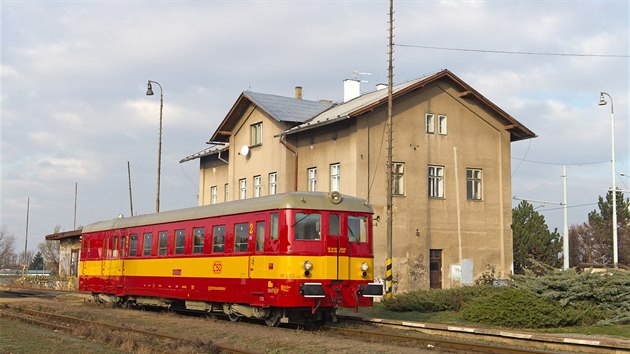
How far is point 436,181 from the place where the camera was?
103ft

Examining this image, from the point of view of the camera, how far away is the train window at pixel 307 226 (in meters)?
16.1

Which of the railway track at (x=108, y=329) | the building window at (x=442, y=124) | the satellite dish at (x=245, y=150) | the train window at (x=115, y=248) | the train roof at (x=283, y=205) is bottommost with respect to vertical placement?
the railway track at (x=108, y=329)

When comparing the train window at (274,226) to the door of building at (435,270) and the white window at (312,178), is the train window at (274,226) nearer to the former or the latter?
the door of building at (435,270)

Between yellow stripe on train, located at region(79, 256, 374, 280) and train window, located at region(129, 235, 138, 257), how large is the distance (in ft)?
4.88

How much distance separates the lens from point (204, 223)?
19281 mm

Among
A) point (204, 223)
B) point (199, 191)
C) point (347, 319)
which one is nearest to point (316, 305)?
point (347, 319)

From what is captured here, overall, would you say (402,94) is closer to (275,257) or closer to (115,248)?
(115,248)

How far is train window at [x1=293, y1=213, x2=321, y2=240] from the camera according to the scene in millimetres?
16125

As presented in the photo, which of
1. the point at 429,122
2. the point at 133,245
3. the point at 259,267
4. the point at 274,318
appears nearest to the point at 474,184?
the point at 429,122

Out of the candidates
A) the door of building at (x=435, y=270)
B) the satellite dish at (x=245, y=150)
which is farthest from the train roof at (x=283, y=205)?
the satellite dish at (x=245, y=150)

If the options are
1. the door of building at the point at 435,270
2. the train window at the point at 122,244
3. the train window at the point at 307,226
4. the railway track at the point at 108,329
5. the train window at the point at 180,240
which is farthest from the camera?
the door of building at the point at 435,270

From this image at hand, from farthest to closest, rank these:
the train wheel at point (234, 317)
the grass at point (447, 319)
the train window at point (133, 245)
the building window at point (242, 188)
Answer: the building window at point (242, 188) → the train window at point (133, 245) → the train wheel at point (234, 317) → the grass at point (447, 319)

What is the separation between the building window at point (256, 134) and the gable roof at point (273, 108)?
1.16 metres

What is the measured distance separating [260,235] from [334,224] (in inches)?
68.2
